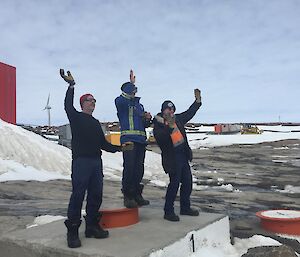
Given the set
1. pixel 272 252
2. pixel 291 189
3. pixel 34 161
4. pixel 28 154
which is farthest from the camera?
pixel 28 154

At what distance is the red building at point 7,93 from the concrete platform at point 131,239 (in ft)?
48.7

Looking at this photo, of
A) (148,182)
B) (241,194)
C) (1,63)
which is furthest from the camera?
(1,63)

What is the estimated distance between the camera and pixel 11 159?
44.4ft

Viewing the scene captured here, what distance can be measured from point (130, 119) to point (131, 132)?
6.9 inches

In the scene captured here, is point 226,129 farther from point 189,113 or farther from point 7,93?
point 189,113

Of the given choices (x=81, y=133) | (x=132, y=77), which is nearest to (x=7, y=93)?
(x=132, y=77)

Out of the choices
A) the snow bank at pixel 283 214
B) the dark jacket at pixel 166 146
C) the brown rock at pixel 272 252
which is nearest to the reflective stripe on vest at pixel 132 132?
the dark jacket at pixel 166 146

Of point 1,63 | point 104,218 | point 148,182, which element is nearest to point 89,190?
point 104,218

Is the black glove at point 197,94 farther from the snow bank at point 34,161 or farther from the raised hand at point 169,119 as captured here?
the snow bank at point 34,161

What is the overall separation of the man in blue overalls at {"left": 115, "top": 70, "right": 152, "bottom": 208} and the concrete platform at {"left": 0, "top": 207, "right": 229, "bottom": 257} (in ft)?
1.71

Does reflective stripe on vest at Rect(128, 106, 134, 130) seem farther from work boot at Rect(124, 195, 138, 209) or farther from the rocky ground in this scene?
the rocky ground

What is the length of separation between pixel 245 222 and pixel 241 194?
3.58 metres

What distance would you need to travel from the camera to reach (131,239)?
13.1 feet

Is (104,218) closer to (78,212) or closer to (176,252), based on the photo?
(78,212)
